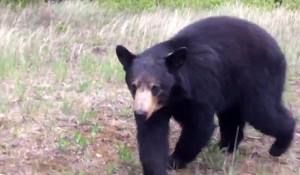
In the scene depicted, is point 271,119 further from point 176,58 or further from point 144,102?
point 144,102

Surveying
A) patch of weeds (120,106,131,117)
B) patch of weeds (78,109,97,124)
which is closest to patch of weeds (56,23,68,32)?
patch of weeds (120,106,131,117)

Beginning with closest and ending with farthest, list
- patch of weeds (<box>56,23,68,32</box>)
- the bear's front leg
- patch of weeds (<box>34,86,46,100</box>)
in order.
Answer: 1. the bear's front leg
2. patch of weeds (<box>34,86,46,100</box>)
3. patch of weeds (<box>56,23,68,32</box>)

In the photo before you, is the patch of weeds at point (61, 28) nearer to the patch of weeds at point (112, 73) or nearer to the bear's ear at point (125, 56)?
the patch of weeds at point (112, 73)

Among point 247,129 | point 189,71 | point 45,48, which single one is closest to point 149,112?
point 189,71

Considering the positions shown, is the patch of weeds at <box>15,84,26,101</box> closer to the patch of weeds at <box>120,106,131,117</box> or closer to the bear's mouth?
the patch of weeds at <box>120,106,131,117</box>

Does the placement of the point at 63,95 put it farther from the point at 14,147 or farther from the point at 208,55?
the point at 208,55

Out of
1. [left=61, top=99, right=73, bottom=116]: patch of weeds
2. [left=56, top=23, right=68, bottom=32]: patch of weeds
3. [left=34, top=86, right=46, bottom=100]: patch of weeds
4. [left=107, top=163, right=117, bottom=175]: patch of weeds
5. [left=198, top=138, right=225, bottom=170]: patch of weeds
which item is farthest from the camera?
[left=56, top=23, right=68, bottom=32]: patch of weeds

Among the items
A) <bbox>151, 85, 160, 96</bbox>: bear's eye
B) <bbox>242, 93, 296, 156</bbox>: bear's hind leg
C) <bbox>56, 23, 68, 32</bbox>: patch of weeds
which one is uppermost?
<bbox>151, 85, 160, 96</bbox>: bear's eye

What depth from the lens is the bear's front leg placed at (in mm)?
5945

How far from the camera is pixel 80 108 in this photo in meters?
7.50

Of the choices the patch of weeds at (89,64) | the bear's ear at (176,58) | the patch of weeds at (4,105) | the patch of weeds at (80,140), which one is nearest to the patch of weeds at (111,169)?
the patch of weeds at (80,140)

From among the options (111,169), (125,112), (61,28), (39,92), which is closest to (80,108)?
(125,112)

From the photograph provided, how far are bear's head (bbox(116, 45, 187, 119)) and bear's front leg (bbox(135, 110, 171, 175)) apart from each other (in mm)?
177

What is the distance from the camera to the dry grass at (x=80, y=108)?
21.3 ft
